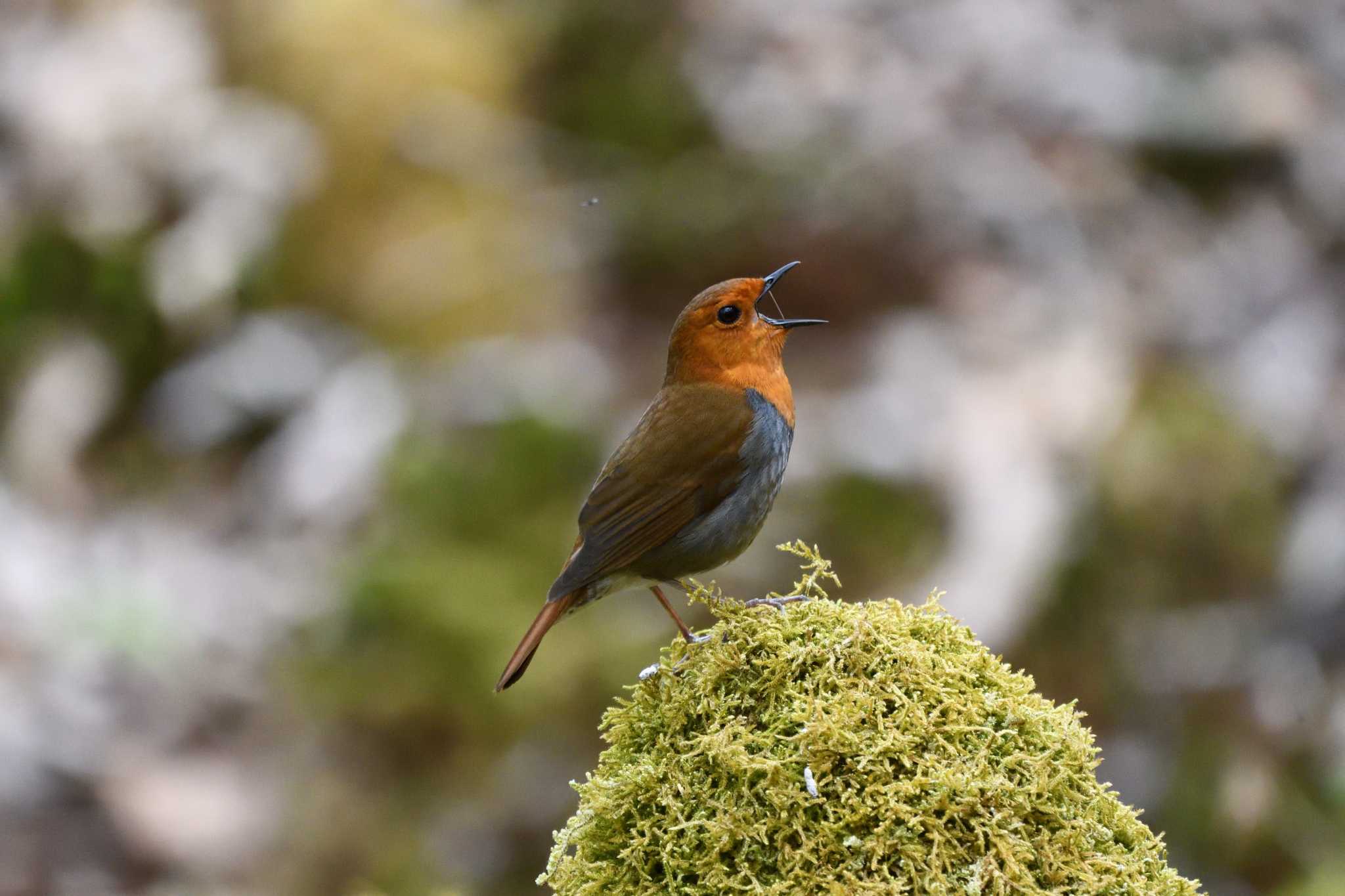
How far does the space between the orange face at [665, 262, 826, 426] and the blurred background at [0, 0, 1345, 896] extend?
103 inches

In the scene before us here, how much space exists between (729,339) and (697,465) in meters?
0.39

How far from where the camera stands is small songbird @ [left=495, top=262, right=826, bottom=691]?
3357 millimetres

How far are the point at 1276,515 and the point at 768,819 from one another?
17.6 feet

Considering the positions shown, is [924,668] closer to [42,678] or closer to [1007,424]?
[1007,424]

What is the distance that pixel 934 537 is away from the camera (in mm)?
6531

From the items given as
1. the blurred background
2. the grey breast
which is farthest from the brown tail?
the blurred background

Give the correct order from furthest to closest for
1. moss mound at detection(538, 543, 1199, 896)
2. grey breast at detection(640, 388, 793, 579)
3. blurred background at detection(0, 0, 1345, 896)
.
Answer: blurred background at detection(0, 0, 1345, 896) < grey breast at detection(640, 388, 793, 579) < moss mound at detection(538, 543, 1199, 896)

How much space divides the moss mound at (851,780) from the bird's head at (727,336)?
933 millimetres

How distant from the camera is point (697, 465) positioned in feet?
11.4

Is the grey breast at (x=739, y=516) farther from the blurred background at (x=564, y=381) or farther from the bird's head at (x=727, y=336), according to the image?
the blurred background at (x=564, y=381)

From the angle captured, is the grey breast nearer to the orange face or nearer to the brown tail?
the orange face

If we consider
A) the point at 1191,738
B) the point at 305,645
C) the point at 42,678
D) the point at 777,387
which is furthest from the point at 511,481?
the point at 1191,738

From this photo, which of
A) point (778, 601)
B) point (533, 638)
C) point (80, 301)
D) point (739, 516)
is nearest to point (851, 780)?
point (778, 601)

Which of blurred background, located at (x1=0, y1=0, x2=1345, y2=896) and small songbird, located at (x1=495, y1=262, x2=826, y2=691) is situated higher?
blurred background, located at (x1=0, y1=0, x2=1345, y2=896)
